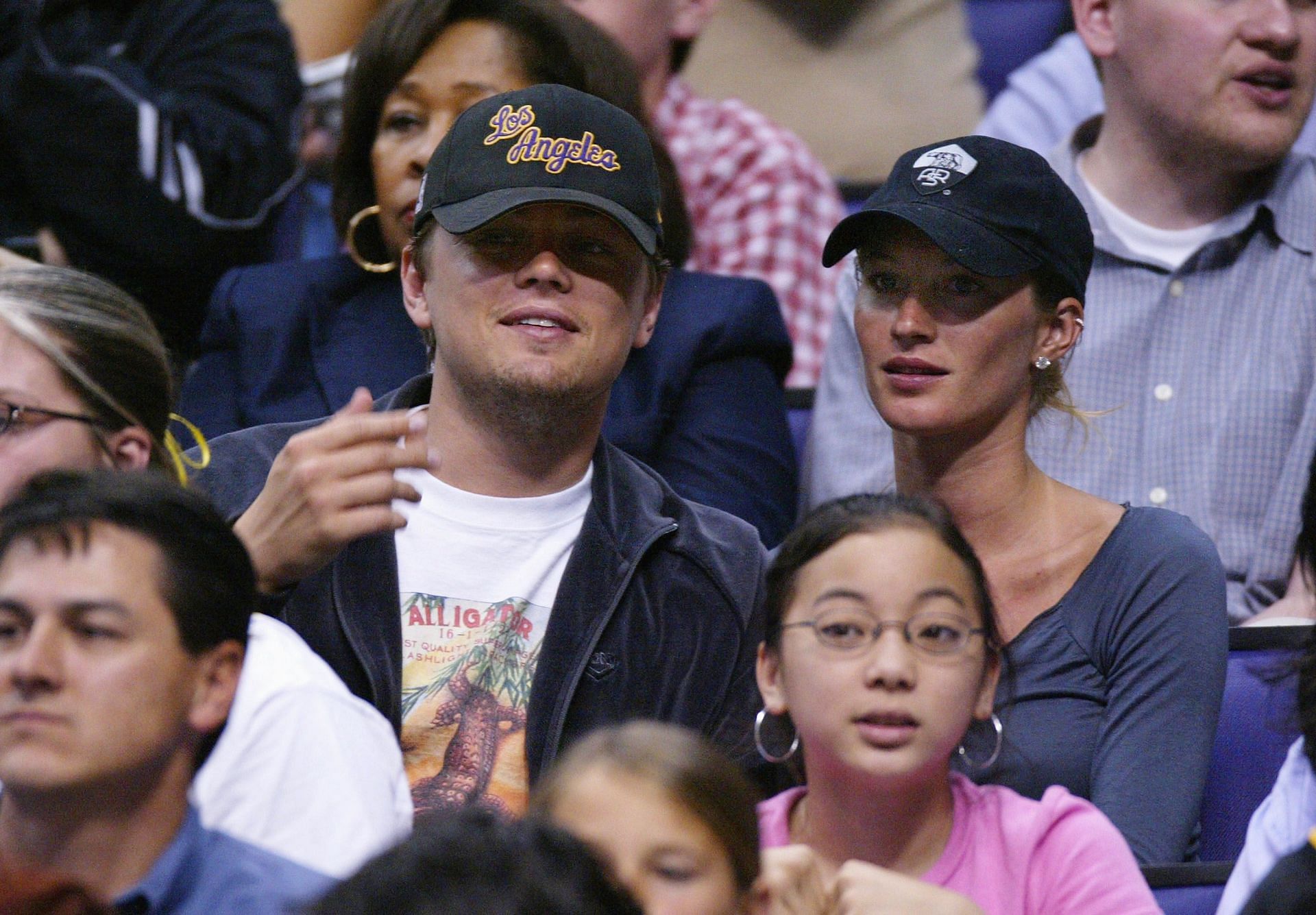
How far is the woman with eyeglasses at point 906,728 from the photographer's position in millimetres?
1624

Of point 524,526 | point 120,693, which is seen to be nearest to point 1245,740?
point 524,526

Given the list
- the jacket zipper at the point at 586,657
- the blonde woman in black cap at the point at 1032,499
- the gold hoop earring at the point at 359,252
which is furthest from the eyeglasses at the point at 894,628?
the gold hoop earring at the point at 359,252

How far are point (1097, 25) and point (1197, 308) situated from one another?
48 centimetres

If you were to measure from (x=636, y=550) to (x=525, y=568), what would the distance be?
12 centimetres

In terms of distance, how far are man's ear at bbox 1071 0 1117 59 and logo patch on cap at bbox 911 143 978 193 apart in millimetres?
725

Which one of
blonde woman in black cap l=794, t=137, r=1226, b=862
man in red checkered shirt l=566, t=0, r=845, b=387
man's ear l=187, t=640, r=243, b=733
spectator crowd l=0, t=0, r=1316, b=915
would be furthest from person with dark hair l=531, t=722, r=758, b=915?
man in red checkered shirt l=566, t=0, r=845, b=387

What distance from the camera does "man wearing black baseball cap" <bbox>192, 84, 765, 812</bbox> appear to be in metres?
1.95

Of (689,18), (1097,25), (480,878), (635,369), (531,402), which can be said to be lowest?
(635,369)

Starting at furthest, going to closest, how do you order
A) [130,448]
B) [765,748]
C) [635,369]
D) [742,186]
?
[742,186], [635,369], [130,448], [765,748]

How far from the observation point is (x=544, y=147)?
2055 millimetres

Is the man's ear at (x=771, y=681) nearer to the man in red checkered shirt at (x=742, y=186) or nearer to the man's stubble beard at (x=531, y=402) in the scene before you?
the man's stubble beard at (x=531, y=402)

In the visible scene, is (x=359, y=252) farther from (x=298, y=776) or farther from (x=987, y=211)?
(x=298, y=776)

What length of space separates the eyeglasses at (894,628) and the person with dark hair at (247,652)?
41 cm

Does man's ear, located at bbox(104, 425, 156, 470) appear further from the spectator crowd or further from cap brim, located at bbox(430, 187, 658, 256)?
cap brim, located at bbox(430, 187, 658, 256)
